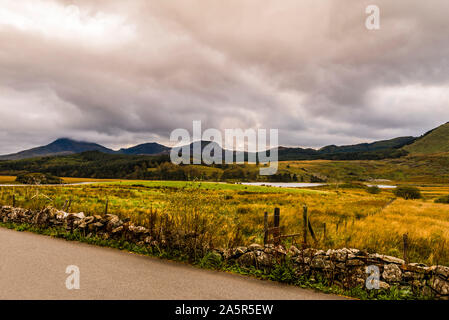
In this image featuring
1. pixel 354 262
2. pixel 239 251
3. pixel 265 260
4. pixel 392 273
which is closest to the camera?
pixel 392 273

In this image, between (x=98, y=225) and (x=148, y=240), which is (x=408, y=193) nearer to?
(x=148, y=240)

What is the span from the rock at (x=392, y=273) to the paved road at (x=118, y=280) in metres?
1.79

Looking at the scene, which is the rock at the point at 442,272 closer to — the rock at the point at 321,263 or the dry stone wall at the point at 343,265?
the dry stone wall at the point at 343,265

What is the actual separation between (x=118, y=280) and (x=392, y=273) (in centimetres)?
811

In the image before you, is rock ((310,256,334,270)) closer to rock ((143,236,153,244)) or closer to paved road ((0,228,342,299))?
paved road ((0,228,342,299))

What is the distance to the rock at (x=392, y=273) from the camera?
7271 mm

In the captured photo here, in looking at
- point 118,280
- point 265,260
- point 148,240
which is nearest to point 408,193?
point 265,260

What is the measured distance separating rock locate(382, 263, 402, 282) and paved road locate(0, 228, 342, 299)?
179 cm

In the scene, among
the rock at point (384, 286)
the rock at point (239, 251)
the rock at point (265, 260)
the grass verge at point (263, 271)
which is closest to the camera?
the grass verge at point (263, 271)

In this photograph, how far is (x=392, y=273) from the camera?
734 cm

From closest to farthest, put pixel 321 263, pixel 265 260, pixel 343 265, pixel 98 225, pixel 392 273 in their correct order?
pixel 392 273 < pixel 343 265 < pixel 321 263 < pixel 265 260 < pixel 98 225

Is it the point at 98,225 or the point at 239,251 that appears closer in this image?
the point at 239,251

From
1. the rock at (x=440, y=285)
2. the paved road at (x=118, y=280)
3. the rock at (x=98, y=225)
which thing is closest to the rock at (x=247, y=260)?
the paved road at (x=118, y=280)
